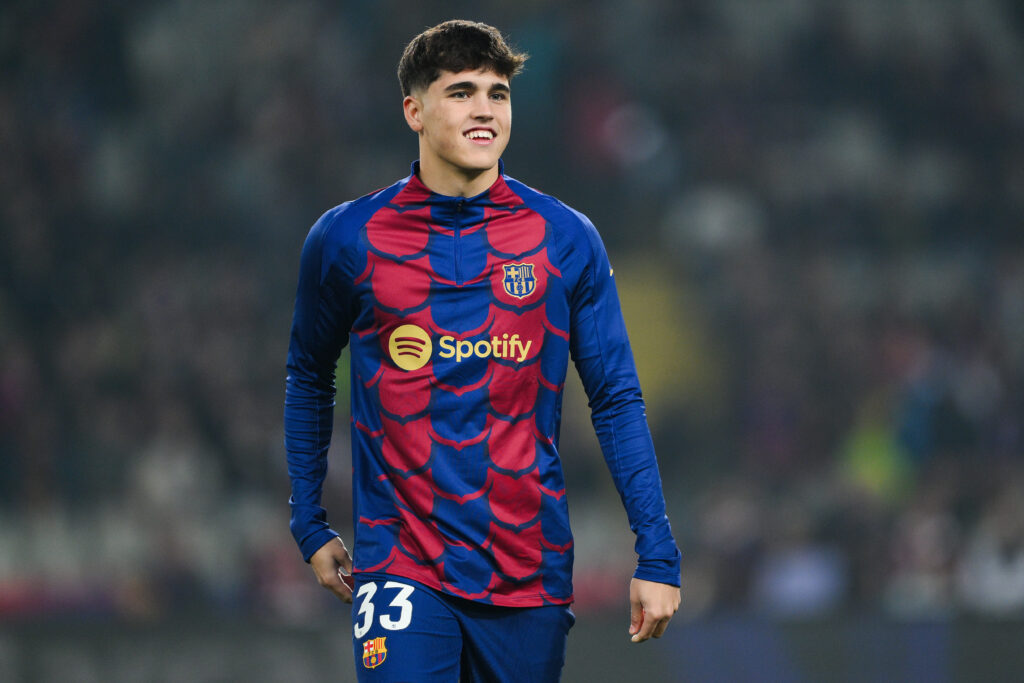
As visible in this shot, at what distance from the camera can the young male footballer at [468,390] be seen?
2396 mm

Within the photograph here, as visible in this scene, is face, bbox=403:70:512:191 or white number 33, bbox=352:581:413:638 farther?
face, bbox=403:70:512:191

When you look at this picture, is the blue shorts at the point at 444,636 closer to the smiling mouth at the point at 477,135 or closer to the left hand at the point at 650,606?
the left hand at the point at 650,606

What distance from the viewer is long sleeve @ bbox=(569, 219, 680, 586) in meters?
2.40

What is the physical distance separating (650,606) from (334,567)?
0.64 metres

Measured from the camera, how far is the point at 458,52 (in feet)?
8.13

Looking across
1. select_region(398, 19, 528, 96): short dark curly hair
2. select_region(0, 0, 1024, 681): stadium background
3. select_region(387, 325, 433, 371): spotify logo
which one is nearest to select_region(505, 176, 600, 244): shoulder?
select_region(398, 19, 528, 96): short dark curly hair

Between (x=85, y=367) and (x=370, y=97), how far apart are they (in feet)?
7.92

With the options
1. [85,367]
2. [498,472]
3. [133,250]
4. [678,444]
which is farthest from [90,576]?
[498,472]

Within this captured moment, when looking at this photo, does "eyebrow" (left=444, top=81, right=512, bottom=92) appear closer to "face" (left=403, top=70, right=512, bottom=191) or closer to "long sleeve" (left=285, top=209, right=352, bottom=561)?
"face" (left=403, top=70, right=512, bottom=191)

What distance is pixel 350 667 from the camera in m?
5.14

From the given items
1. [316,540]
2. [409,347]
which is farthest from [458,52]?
[316,540]

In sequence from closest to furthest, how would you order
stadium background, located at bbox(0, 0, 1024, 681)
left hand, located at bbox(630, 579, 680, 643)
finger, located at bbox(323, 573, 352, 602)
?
1. left hand, located at bbox(630, 579, 680, 643)
2. finger, located at bbox(323, 573, 352, 602)
3. stadium background, located at bbox(0, 0, 1024, 681)

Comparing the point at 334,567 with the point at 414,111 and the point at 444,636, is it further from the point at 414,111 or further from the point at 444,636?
the point at 414,111

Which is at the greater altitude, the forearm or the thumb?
the forearm
